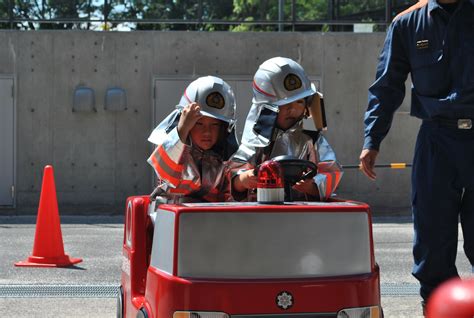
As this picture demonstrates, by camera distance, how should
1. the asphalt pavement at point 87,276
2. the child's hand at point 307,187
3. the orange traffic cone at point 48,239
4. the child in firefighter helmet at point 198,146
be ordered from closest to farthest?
the child's hand at point 307,187 < the child in firefighter helmet at point 198,146 < the asphalt pavement at point 87,276 < the orange traffic cone at point 48,239

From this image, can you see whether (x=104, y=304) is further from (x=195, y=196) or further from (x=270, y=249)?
(x=270, y=249)

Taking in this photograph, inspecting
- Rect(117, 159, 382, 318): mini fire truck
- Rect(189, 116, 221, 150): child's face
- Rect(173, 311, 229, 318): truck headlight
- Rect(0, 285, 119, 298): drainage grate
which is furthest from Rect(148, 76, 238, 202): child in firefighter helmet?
Rect(0, 285, 119, 298): drainage grate

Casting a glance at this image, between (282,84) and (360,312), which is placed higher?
(282,84)

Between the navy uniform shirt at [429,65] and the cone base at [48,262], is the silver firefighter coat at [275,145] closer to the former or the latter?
the navy uniform shirt at [429,65]

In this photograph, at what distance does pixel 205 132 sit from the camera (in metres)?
4.82

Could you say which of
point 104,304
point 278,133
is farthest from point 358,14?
point 278,133

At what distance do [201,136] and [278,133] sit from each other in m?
0.38

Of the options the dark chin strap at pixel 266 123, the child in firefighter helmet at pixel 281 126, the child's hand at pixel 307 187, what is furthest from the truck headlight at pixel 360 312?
the dark chin strap at pixel 266 123

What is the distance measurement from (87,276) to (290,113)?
12.0ft

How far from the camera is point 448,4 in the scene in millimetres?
4242

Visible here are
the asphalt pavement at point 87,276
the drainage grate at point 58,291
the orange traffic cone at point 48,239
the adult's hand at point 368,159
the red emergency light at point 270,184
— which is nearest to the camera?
the red emergency light at point 270,184

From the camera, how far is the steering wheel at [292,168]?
4.12m

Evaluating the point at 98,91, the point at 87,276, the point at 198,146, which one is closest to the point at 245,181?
the point at 198,146

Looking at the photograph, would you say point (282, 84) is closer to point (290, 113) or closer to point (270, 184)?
point (290, 113)
